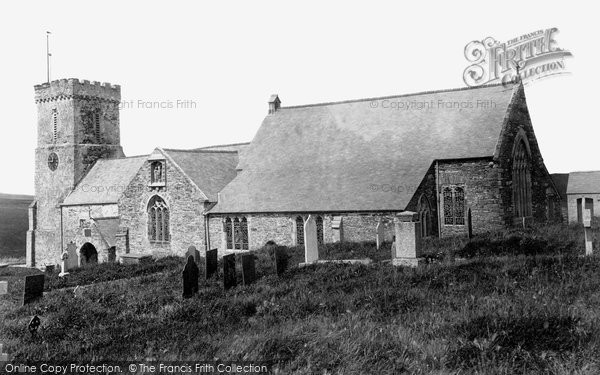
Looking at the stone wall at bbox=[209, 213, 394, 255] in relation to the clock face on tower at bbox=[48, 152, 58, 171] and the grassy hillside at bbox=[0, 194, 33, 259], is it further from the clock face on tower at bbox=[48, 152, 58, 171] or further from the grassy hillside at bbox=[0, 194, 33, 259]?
the grassy hillside at bbox=[0, 194, 33, 259]

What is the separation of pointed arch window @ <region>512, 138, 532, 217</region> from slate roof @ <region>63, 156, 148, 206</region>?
27.4 metres

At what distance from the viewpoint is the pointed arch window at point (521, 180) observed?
29.6m

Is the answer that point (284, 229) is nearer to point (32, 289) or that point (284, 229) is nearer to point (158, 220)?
point (158, 220)

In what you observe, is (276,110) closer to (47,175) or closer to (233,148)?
(233,148)

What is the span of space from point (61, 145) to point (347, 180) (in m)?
28.9

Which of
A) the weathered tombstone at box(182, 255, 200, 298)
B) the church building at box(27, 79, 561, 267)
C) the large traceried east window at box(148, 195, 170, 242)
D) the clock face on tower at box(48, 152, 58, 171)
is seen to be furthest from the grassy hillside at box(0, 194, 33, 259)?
the weathered tombstone at box(182, 255, 200, 298)

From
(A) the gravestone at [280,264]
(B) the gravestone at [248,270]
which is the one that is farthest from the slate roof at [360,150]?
(B) the gravestone at [248,270]

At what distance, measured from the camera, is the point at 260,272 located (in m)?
16.8

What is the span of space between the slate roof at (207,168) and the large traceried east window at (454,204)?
12.3 meters

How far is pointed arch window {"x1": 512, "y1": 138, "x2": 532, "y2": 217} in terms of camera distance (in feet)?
97.2

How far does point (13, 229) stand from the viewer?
6662 centimetres

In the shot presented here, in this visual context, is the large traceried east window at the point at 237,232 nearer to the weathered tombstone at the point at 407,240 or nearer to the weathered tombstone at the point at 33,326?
the weathered tombstone at the point at 407,240

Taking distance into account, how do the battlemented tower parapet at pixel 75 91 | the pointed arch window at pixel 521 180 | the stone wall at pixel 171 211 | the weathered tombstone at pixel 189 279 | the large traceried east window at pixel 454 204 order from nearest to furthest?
the weathered tombstone at pixel 189 279 → the large traceried east window at pixel 454 204 → the pointed arch window at pixel 521 180 → the stone wall at pixel 171 211 → the battlemented tower parapet at pixel 75 91

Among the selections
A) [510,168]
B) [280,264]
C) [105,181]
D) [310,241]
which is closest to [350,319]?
[280,264]
